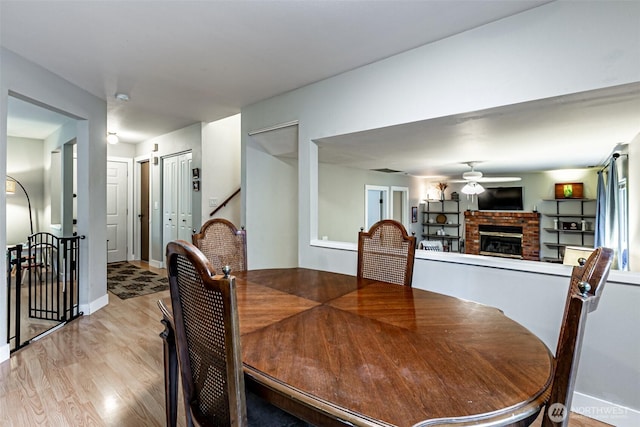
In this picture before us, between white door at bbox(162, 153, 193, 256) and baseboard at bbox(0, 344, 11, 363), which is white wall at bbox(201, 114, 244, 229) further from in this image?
baseboard at bbox(0, 344, 11, 363)

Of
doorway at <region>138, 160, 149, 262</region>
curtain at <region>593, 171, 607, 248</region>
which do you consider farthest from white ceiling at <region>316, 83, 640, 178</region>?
doorway at <region>138, 160, 149, 262</region>

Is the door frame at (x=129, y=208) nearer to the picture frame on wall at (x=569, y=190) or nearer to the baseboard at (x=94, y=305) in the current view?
the baseboard at (x=94, y=305)

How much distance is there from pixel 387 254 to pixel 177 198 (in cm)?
420

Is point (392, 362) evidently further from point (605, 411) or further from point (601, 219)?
point (601, 219)

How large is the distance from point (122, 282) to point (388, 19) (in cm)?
483

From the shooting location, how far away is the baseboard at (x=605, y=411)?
167 cm

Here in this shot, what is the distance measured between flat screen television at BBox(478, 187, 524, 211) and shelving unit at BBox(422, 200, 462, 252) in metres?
0.74

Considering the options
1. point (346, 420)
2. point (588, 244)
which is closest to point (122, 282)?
point (346, 420)

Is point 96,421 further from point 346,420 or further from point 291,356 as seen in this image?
point 346,420

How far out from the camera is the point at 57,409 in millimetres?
1812

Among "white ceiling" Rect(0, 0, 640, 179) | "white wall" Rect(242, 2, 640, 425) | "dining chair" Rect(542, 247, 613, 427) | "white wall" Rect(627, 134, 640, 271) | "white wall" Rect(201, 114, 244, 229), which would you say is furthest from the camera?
"white wall" Rect(201, 114, 244, 229)

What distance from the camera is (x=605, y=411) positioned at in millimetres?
1733

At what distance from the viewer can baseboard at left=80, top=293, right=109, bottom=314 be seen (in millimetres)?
→ 3342

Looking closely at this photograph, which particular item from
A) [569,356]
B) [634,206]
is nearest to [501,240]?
[634,206]
